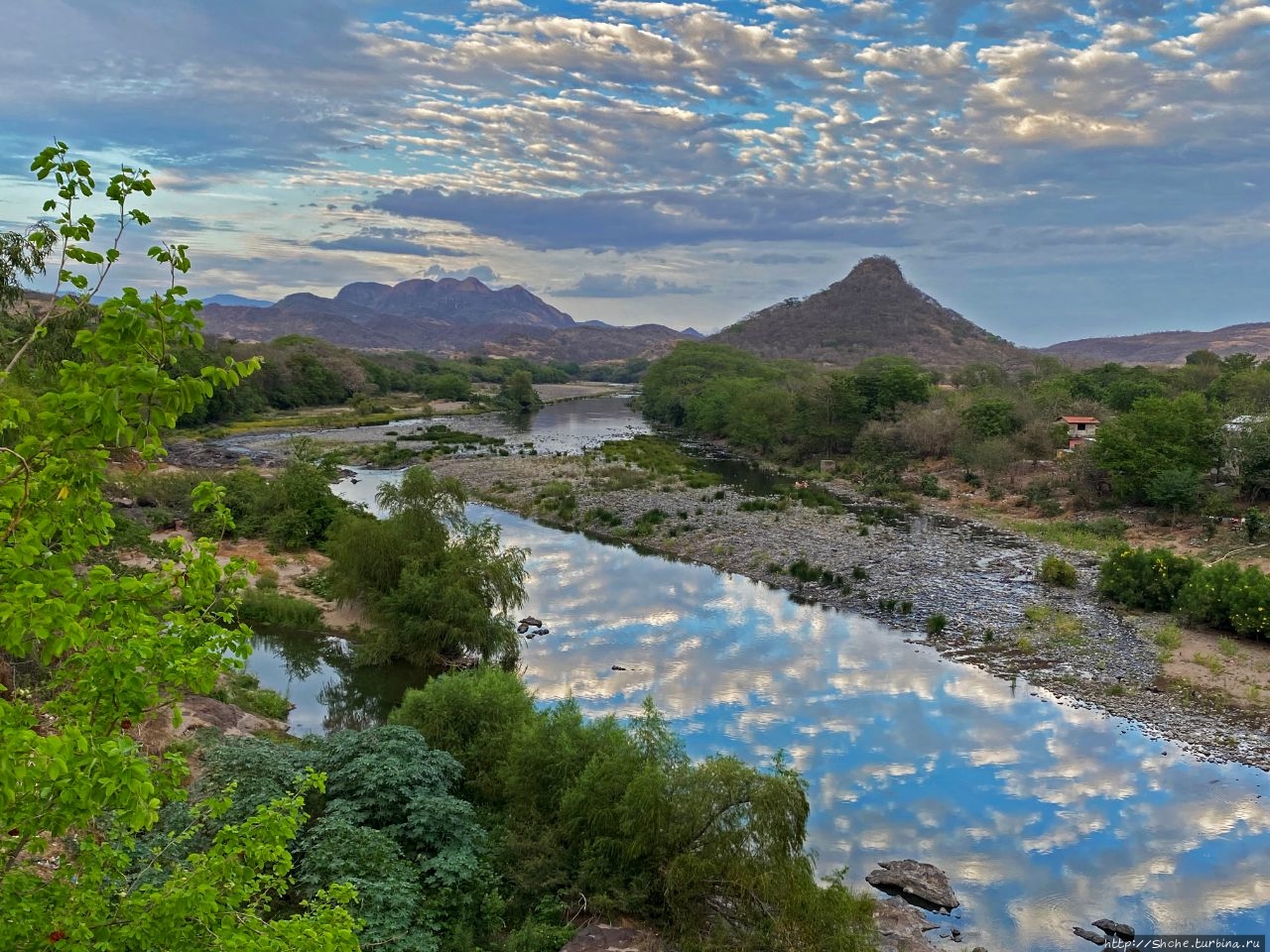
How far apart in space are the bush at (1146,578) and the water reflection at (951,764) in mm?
9514

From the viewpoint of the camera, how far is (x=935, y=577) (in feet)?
121

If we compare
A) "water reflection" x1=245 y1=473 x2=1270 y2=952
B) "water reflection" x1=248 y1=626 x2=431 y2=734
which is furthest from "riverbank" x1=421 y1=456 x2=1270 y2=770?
"water reflection" x1=248 y1=626 x2=431 y2=734

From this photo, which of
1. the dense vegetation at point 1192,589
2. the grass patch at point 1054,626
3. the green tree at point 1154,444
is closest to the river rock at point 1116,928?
the grass patch at point 1054,626

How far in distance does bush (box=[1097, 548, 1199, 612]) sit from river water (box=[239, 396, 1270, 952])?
31.0ft

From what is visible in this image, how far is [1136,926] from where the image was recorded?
14836mm

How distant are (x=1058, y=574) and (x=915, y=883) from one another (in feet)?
75.8

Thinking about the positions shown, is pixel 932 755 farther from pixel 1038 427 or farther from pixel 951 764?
pixel 1038 427

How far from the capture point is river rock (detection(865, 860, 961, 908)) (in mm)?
15500

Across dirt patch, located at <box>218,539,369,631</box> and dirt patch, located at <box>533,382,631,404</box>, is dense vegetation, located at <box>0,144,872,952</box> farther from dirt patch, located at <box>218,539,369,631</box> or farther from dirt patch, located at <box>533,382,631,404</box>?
dirt patch, located at <box>533,382,631,404</box>

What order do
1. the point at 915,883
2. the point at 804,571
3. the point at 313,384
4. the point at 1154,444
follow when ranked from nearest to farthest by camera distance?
1. the point at 915,883
2. the point at 804,571
3. the point at 1154,444
4. the point at 313,384

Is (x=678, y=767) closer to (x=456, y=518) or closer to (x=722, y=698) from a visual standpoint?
(x=722, y=698)

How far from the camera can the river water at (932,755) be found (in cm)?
1602

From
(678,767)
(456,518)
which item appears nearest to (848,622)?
(456,518)

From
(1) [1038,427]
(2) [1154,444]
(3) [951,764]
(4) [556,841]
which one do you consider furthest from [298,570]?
(1) [1038,427]
